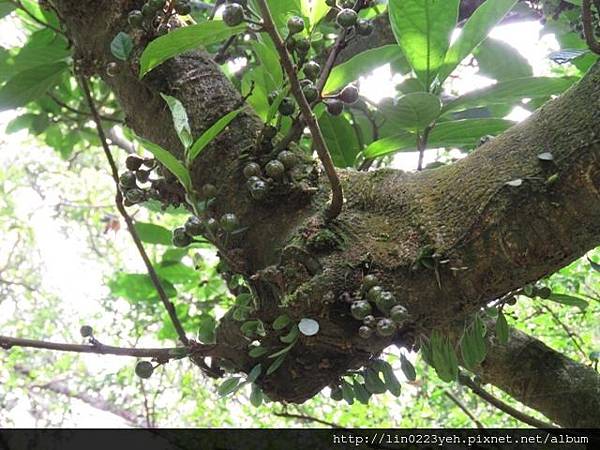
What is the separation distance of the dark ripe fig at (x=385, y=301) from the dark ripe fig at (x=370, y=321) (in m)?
0.01

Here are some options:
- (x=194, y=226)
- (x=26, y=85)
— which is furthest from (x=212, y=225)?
(x=26, y=85)

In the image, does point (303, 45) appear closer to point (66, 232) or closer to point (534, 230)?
point (534, 230)

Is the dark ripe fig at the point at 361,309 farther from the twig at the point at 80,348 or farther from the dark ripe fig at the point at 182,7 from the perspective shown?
the dark ripe fig at the point at 182,7

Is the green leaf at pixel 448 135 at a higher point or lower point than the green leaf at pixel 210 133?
higher

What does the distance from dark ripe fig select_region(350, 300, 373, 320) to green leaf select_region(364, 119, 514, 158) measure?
13.9 inches

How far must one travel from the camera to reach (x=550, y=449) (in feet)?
3.49

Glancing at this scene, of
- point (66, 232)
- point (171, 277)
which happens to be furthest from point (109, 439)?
point (66, 232)

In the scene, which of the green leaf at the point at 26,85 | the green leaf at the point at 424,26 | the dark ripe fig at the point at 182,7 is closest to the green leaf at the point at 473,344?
the green leaf at the point at 424,26

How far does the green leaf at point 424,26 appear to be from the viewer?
80 cm

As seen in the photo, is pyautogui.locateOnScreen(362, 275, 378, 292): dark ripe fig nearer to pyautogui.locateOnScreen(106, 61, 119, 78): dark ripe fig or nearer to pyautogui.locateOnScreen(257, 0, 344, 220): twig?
pyautogui.locateOnScreen(257, 0, 344, 220): twig

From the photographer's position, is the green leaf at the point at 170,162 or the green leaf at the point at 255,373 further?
the green leaf at the point at 255,373

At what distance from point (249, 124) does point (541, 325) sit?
2210 millimetres

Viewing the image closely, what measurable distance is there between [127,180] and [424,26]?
0.44 meters

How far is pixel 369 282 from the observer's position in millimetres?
667
